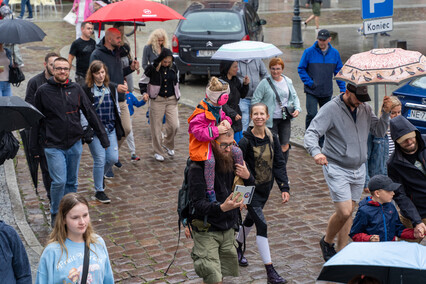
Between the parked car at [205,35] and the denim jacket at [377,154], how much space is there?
7.51 meters

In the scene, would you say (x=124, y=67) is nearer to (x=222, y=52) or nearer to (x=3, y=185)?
(x=222, y=52)

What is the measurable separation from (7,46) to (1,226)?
24.1 feet

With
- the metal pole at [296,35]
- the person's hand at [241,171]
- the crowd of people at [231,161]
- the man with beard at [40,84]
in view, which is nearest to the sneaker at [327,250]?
the crowd of people at [231,161]

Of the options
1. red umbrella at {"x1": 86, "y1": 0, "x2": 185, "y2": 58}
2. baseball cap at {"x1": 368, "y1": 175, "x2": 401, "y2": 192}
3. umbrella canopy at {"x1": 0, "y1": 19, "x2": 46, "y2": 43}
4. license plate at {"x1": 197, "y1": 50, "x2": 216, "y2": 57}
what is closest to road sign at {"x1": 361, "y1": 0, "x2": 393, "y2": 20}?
red umbrella at {"x1": 86, "y1": 0, "x2": 185, "y2": 58}

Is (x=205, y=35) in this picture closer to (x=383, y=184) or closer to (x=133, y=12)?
(x=133, y=12)

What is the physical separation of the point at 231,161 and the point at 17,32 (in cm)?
485

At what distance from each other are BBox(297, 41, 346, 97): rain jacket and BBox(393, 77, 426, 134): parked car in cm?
96

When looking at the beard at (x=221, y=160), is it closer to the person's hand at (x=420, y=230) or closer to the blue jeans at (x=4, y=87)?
the person's hand at (x=420, y=230)

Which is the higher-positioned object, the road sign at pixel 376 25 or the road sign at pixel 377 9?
the road sign at pixel 377 9

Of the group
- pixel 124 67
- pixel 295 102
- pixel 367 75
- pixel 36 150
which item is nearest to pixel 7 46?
pixel 124 67

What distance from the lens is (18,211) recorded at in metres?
8.59

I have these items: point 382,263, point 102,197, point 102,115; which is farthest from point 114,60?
point 382,263

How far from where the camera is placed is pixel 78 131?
305 inches

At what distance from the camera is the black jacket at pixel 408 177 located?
20.3ft
